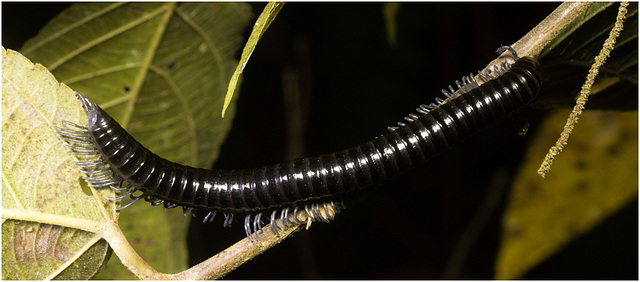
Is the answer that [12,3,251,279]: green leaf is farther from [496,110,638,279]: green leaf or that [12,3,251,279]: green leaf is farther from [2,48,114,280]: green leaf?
[496,110,638,279]: green leaf

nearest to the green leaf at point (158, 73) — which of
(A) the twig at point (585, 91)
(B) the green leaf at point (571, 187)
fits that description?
(A) the twig at point (585, 91)

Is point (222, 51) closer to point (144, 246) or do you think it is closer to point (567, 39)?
point (144, 246)

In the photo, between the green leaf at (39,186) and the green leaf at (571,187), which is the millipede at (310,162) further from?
the green leaf at (571,187)

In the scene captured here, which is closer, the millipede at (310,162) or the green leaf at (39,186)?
the green leaf at (39,186)

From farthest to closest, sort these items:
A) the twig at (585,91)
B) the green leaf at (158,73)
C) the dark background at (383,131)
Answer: the dark background at (383,131) → the green leaf at (158,73) → the twig at (585,91)

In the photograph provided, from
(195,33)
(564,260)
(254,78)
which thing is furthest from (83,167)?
(564,260)

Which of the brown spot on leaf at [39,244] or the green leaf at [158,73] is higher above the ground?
the green leaf at [158,73]

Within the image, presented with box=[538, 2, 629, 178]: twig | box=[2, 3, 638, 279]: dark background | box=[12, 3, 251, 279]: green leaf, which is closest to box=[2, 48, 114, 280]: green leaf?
box=[12, 3, 251, 279]: green leaf
